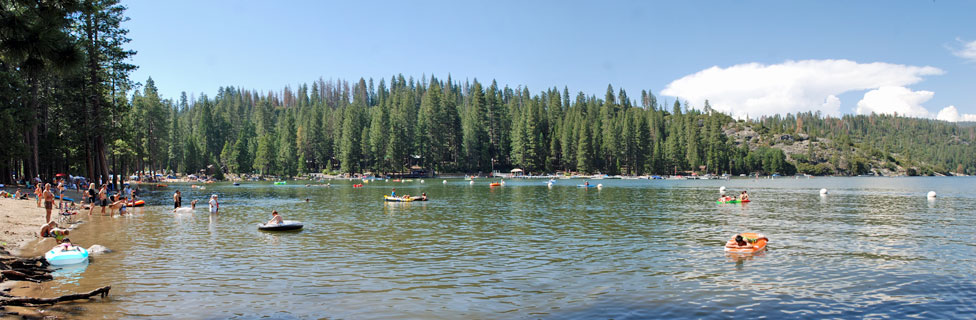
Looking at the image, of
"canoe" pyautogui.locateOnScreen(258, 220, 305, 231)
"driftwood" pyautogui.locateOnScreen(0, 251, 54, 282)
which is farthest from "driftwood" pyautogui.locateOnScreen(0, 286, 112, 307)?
"canoe" pyautogui.locateOnScreen(258, 220, 305, 231)

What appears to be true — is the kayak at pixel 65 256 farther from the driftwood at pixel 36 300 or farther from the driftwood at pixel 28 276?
the driftwood at pixel 36 300

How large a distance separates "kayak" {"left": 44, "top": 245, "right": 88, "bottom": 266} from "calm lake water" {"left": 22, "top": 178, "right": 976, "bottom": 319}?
48 centimetres

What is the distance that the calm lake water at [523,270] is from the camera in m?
13.6

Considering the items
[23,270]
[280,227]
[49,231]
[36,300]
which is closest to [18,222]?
[49,231]

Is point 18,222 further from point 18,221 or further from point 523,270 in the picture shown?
point 523,270

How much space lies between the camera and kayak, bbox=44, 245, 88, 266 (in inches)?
698

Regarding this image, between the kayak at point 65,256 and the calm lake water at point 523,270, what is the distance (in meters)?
0.48

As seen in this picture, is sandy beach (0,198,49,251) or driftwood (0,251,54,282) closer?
driftwood (0,251,54,282)

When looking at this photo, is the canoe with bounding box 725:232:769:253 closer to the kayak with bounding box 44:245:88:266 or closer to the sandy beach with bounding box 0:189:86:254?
the kayak with bounding box 44:245:88:266

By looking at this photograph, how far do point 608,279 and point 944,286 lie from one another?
10121 millimetres

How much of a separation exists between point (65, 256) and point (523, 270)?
1517 cm

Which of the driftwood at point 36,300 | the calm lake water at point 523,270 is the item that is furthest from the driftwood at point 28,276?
the calm lake water at point 523,270

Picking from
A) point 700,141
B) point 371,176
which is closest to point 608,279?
point 371,176

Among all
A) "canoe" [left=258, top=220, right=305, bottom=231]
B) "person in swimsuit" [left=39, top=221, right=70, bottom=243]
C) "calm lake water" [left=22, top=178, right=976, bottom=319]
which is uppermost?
"person in swimsuit" [left=39, top=221, right=70, bottom=243]
